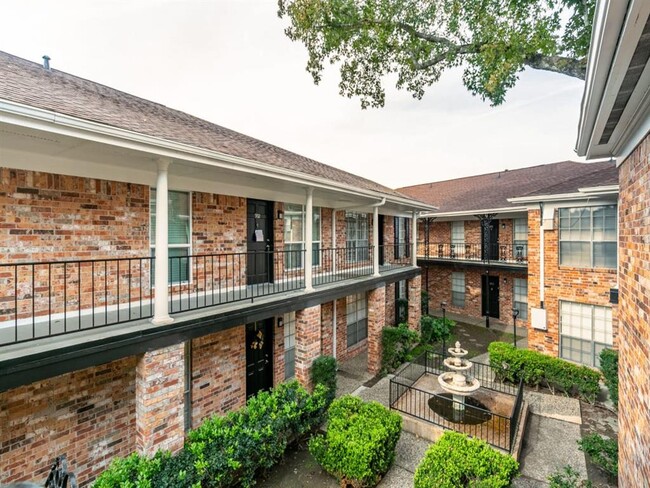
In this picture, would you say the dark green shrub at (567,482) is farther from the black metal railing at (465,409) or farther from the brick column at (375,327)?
the brick column at (375,327)

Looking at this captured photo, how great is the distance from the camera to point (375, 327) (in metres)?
9.84

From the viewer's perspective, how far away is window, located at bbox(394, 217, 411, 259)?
49.9 feet

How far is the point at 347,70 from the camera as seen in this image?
400 inches

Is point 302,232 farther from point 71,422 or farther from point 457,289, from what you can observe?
point 457,289

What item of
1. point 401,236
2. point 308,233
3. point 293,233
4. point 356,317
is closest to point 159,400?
point 308,233

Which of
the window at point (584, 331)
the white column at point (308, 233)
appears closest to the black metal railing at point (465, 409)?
the window at point (584, 331)

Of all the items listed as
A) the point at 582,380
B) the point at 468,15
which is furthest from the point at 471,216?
the point at 468,15

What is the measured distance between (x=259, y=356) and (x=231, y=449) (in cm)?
346

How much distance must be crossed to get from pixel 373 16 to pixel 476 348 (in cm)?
1249

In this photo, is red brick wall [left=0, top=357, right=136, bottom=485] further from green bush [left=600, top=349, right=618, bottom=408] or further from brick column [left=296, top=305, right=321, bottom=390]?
green bush [left=600, top=349, right=618, bottom=408]

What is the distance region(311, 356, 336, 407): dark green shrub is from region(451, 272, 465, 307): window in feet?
41.2

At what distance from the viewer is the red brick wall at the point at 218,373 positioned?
21.1 feet

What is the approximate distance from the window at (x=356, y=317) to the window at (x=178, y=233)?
252 inches

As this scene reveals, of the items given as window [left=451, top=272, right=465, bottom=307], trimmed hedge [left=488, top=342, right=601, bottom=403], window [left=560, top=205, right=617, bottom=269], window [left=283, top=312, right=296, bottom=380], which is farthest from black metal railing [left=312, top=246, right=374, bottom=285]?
window [left=451, top=272, right=465, bottom=307]
